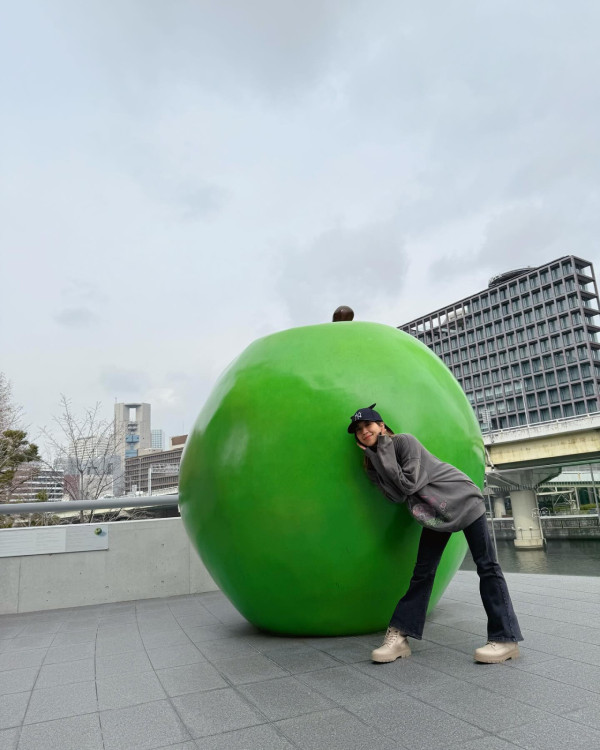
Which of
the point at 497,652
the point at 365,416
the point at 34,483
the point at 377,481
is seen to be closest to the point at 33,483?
the point at 34,483

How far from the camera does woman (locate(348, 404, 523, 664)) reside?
3410mm

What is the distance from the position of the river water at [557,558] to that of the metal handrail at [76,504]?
16.2 m

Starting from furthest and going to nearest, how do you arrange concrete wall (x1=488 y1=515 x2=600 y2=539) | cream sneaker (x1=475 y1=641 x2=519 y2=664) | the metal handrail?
concrete wall (x1=488 y1=515 x2=600 y2=539)
the metal handrail
cream sneaker (x1=475 y1=641 x2=519 y2=664)

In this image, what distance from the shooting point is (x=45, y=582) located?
6.85 metres

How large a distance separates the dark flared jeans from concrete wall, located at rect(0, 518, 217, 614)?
4.68m

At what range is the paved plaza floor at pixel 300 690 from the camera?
7.72 ft

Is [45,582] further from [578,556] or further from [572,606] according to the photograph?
[578,556]

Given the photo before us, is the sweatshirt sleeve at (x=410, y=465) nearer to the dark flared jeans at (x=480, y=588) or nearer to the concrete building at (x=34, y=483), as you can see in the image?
Answer: the dark flared jeans at (x=480, y=588)

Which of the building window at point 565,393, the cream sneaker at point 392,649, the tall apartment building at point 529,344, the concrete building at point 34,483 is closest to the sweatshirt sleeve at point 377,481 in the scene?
the cream sneaker at point 392,649

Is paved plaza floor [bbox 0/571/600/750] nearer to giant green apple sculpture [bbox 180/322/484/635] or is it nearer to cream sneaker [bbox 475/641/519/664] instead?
cream sneaker [bbox 475/641/519/664]

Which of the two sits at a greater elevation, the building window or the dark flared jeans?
the building window

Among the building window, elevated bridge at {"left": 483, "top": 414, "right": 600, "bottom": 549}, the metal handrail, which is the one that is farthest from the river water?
the building window

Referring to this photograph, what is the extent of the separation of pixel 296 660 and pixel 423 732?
4.55 ft

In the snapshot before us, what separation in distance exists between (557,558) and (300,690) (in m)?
35.5
